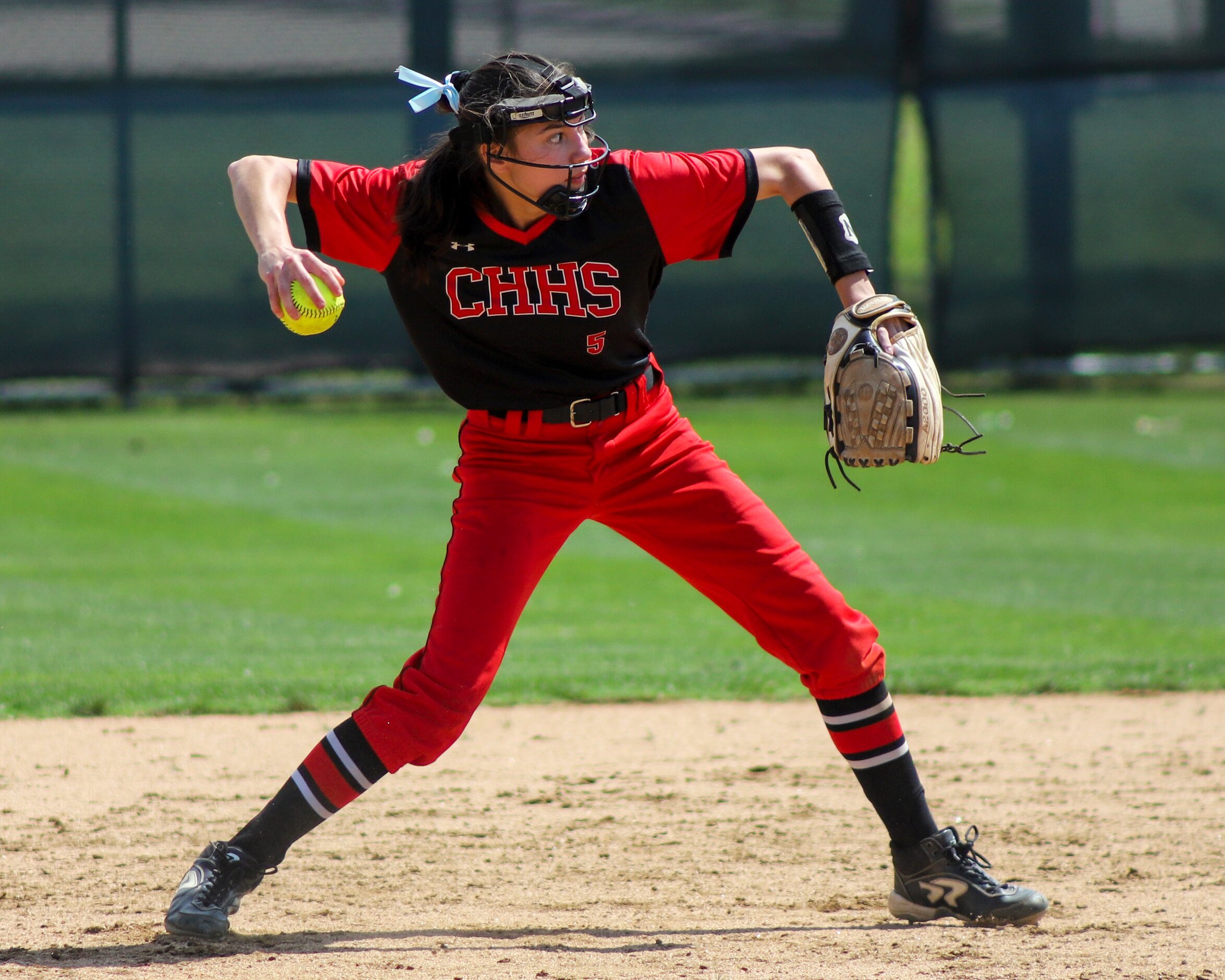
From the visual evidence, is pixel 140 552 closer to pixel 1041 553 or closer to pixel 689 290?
pixel 1041 553

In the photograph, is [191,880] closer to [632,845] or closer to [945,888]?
[632,845]

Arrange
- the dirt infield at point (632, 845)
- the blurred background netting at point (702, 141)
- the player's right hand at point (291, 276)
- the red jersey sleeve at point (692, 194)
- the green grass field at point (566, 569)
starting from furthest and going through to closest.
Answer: the blurred background netting at point (702, 141), the green grass field at point (566, 569), the red jersey sleeve at point (692, 194), the dirt infield at point (632, 845), the player's right hand at point (291, 276)

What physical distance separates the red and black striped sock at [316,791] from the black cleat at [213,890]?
3 cm

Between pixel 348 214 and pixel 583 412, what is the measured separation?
648 millimetres

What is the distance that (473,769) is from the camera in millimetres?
4480

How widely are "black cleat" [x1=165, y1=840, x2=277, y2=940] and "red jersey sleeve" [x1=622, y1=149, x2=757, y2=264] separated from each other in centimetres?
157

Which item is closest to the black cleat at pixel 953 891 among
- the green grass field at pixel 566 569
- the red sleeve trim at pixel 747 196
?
the red sleeve trim at pixel 747 196

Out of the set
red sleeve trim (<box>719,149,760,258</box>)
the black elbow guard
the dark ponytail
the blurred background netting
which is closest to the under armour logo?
the black elbow guard

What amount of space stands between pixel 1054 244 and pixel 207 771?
10.1m

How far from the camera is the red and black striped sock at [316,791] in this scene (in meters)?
3.08

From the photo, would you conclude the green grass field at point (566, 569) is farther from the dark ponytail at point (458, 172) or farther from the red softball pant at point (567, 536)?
the dark ponytail at point (458, 172)

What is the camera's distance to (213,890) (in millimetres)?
3096

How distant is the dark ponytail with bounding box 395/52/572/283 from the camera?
3088 millimetres

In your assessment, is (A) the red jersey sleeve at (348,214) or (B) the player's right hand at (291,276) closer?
(B) the player's right hand at (291,276)
